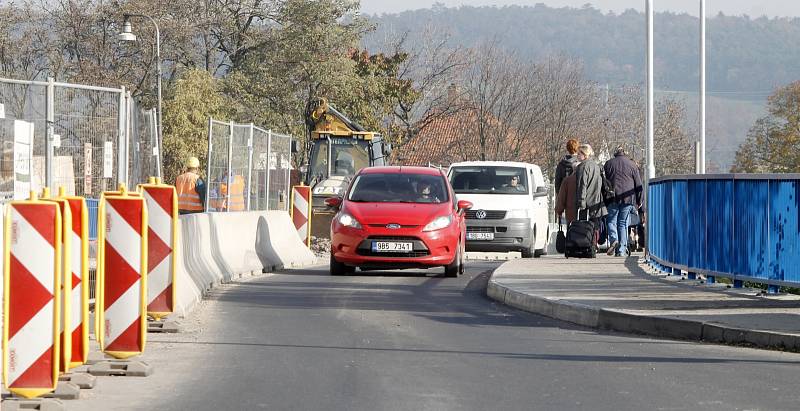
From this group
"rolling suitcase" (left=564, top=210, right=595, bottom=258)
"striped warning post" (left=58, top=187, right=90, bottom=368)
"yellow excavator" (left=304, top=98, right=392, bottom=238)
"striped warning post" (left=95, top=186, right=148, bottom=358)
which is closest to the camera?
"striped warning post" (left=58, top=187, right=90, bottom=368)

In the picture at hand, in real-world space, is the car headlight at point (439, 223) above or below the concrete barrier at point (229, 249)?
above

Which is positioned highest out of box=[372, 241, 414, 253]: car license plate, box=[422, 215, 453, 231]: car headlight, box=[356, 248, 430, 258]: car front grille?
box=[422, 215, 453, 231]: car headlight

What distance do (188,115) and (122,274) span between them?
5443cm

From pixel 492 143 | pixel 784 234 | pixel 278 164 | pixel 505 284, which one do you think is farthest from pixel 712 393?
pixel 492 143

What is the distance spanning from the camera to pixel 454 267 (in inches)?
794

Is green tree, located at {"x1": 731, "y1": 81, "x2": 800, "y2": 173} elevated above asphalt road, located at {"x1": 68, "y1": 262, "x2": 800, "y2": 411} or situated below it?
above

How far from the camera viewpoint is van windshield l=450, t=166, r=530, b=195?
26250 mm

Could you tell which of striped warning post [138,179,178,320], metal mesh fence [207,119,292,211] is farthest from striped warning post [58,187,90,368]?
metal mesh fence [207,119,292,211]

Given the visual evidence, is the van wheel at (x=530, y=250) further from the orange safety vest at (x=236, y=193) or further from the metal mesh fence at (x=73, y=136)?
the metal mesh fence at (x=73, y=136)

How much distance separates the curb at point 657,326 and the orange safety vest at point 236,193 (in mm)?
Answer: 8803

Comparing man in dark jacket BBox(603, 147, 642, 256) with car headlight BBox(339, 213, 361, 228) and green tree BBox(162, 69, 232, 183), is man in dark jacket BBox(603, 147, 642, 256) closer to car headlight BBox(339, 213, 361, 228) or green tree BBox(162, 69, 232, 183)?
car headlight BBox(339, 213, 361, 228)

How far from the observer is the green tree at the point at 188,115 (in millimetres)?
63000

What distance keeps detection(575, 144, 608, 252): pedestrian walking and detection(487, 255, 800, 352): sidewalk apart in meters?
3.17

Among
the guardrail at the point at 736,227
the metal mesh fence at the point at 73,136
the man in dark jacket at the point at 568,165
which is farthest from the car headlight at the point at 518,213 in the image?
the metal mesh fence at the point at 73,136
